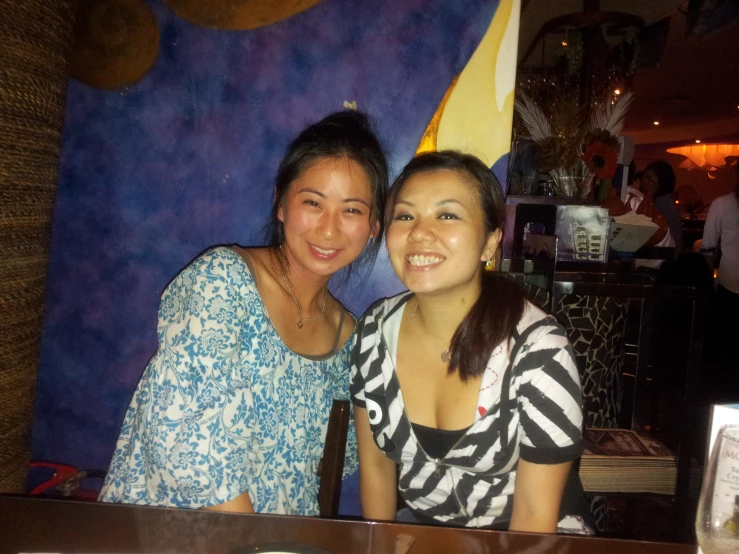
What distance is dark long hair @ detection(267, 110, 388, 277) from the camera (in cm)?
171

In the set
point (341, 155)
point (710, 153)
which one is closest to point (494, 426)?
point (341, 155)

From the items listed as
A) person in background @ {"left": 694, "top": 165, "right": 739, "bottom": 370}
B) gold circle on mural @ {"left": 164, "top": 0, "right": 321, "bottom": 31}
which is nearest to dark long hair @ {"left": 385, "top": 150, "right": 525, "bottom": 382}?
gold circle on mural @ {"left": 164, "top": 0, "right": 321, "bottom": 31}

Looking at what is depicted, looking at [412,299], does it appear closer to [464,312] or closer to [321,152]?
Answer: [464,312]

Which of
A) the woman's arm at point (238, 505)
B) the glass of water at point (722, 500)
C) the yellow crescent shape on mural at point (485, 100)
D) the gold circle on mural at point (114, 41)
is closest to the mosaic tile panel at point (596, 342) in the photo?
the yellow crescent shape on mural at point (485, 100)

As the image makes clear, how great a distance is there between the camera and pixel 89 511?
908mm

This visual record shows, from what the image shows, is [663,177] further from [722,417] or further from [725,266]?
[722,417]

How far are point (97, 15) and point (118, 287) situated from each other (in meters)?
1.00

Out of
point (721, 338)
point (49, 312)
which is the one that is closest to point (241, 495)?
point (49, 312)

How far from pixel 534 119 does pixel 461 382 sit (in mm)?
1569

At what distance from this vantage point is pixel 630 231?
276 cm

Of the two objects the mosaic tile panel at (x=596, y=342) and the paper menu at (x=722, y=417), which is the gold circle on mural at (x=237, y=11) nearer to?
the mosaic tile panel at (x=596, y=342)

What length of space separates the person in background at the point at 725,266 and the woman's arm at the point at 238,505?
457 cm

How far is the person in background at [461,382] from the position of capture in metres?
1.40

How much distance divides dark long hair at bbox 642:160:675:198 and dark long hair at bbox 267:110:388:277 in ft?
13.3
